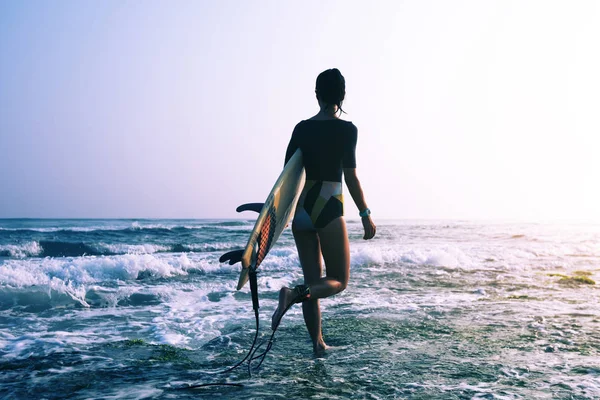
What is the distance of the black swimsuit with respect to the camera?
3496 millimetres

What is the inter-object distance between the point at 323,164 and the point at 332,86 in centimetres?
56

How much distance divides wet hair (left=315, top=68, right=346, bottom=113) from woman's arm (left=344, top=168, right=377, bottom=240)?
52 cm

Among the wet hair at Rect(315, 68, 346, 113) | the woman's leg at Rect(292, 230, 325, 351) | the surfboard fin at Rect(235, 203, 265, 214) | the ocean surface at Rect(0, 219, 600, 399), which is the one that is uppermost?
the wet hair at Rect(315, 68, 346, 113)

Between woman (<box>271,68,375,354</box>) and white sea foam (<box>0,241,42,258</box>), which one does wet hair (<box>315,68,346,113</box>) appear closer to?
woman (<box>271,68,375,354</box>)

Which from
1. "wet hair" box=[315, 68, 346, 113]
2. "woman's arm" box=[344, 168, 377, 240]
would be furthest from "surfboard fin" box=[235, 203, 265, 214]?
"wet hair" box=[315, 68, 346, 113]

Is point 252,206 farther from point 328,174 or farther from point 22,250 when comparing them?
point 22,250

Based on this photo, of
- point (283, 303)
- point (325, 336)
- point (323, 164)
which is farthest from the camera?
point (325, 336)

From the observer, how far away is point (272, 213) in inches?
139

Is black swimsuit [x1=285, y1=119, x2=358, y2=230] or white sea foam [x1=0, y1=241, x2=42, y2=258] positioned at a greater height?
black swimsuit [x1=285, y1=119, x2=358, y2=230]

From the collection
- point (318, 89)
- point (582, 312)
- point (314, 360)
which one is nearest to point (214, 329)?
point (314, 360)

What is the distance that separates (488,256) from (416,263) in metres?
3.42

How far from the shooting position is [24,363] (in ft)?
12.4

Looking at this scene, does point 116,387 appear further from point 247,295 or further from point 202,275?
point 202,275

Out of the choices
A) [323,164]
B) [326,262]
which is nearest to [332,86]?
[323,164]
